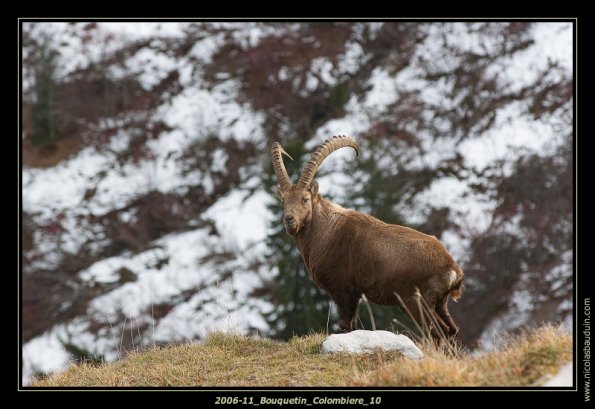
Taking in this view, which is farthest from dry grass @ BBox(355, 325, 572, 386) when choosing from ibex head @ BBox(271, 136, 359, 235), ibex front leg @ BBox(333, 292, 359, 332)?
ibex head @ BBox(271, 136, 359, 235)

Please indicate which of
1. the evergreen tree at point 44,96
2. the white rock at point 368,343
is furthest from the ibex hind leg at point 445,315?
the evergreen tree at point 44,96

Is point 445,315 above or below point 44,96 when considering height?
below

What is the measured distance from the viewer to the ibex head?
34.1ft

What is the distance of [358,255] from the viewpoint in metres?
10.2

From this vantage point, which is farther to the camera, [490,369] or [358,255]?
[358,255]

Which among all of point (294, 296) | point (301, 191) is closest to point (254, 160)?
point (294, 296)

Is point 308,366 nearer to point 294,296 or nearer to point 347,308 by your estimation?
point 347,308

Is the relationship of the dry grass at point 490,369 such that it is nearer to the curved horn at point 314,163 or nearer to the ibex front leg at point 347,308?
the ibex front leg at point 347,308

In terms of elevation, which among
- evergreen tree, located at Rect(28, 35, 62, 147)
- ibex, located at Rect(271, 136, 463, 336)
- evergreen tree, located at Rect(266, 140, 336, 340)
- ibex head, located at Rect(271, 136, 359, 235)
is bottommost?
evergreen tree, located at Rect(266, 140, 336, 340)

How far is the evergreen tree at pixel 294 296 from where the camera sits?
892 inches

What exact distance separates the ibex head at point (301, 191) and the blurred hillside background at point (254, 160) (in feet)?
43.6

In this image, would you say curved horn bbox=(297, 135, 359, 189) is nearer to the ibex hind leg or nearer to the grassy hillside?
the grassy hillside

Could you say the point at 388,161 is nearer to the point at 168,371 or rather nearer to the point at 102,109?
the point at 102,109

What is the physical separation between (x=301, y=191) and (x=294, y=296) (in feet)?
42.0
